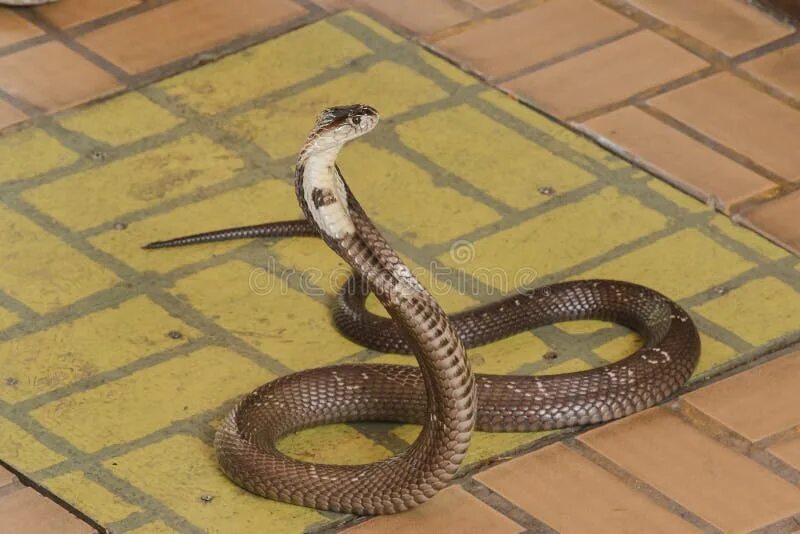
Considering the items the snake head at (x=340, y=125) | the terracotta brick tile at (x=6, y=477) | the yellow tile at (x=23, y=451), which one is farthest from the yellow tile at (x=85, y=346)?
the snake head at (x=340, y=125)

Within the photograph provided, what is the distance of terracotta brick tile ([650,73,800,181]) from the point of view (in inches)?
191

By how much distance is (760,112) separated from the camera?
5.02 m

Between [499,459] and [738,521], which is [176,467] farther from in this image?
[738,521]

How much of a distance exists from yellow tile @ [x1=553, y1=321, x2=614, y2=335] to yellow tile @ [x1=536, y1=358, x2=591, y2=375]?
121mm

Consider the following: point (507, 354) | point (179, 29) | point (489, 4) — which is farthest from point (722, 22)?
point (507, 354)

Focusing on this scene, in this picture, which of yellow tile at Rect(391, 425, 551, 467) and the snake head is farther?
yellow tile at Rect(391, 425, 551, 467)

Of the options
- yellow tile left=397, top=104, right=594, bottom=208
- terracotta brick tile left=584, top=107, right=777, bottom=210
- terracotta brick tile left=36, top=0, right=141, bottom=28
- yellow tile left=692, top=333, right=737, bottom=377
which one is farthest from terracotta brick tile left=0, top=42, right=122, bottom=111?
yellow tile left=692, top=333, right=737, bottom=377

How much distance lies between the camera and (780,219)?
181 inches

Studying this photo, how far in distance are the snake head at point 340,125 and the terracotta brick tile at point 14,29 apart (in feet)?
7.26

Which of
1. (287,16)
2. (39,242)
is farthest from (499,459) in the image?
(287,16)

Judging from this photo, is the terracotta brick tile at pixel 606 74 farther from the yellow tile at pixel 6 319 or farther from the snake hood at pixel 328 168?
the snake hood at pixel 328 168

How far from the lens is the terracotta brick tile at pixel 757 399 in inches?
155

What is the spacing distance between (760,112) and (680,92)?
21 centimetres

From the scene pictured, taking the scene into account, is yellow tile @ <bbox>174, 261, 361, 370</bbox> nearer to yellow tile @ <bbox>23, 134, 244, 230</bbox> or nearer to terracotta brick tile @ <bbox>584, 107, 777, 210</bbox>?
yellow tile @ <bbox>23, 134, 244, 230</bbox>
